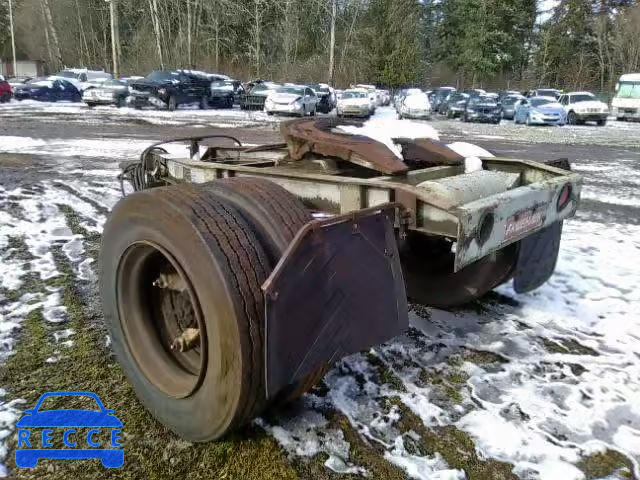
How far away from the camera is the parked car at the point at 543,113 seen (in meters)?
26.6

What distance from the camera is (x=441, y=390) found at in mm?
3000

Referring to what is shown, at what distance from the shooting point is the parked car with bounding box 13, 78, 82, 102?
3409cm

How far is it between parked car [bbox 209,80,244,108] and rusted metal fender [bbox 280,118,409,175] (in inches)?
1161

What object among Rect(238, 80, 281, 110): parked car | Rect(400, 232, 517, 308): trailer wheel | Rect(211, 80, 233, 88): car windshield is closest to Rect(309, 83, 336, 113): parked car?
Rect(238, 80, 281, 110): parked car

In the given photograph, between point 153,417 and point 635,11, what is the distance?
169ft

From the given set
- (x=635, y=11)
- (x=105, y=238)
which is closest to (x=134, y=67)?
(x=635, y=11)

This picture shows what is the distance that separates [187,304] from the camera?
9.00 feet

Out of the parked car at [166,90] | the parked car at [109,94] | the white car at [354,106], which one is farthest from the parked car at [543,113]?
the parked car at [109,94]

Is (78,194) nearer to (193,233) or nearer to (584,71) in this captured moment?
(193,233)

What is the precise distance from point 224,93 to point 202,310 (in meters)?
31.3

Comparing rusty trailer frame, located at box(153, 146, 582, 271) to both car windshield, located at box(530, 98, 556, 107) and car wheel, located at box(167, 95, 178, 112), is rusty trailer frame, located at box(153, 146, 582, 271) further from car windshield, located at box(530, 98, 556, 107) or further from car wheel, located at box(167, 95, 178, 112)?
car windshield, located at box(530, 98, 556, 107)

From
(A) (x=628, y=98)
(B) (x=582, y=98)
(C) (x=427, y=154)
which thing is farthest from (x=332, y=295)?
(A) (x=628, y=98)

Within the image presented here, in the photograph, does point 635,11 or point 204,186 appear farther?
point 635,11

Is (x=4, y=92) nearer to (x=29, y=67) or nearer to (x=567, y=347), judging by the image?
(x=567, y=347)
